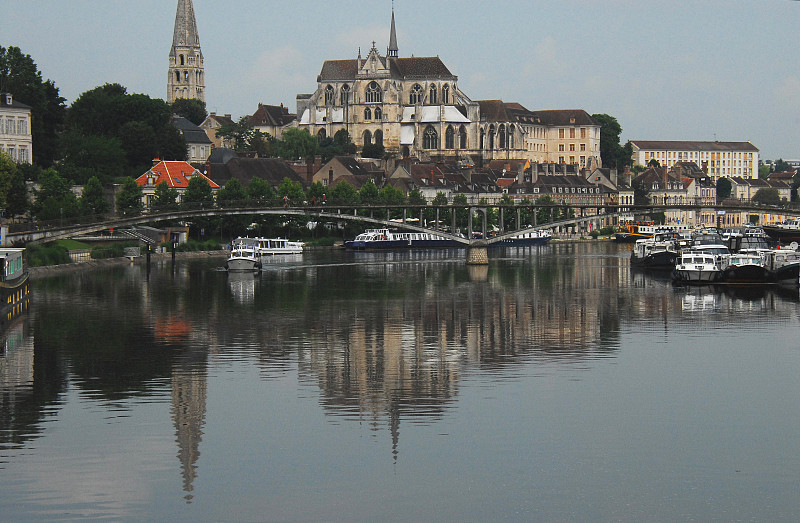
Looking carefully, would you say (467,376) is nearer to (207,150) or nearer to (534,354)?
(534,354)

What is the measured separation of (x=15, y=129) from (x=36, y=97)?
8.35 m

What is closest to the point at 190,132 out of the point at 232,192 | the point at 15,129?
the point at 232,192

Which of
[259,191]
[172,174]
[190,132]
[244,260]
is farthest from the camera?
[190,132]

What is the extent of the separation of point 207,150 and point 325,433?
426 ft

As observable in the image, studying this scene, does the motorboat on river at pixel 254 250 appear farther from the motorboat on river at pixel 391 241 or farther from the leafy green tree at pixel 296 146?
the leafy green tree at pixel 296 146

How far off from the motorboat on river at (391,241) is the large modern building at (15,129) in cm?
2963

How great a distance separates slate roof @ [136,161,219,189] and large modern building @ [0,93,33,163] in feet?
53.3

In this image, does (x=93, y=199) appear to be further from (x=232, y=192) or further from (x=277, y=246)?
(x=232, y=192)

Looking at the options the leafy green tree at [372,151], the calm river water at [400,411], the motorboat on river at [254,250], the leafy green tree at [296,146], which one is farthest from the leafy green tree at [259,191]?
the leafy green tree at [372,151]

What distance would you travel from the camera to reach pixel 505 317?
5197 centimetres

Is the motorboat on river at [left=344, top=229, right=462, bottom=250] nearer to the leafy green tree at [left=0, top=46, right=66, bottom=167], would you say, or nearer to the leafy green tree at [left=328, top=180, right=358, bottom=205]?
the leafy green tree at [left=328, top=180, right=358, bottom=205]

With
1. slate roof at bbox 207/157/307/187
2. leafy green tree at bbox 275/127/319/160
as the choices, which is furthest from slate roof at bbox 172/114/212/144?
slate roof at bbox 207/157/307/187

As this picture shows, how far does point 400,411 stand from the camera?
102 ft

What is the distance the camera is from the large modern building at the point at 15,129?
301 feet
